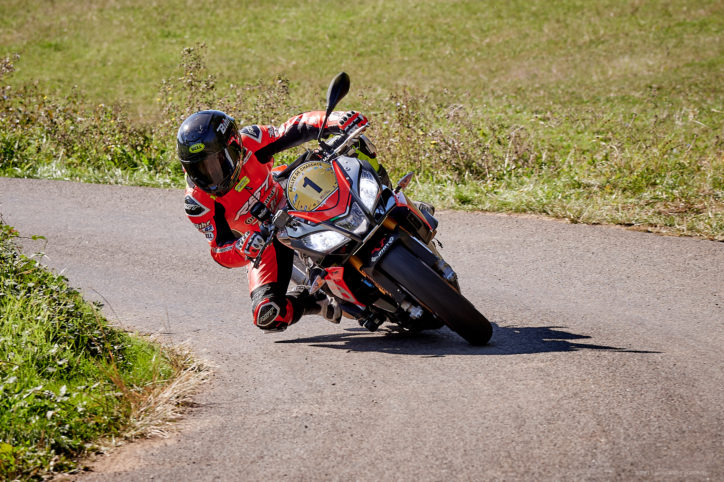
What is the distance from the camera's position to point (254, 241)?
5.47 meters

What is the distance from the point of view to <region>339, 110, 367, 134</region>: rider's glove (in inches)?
239

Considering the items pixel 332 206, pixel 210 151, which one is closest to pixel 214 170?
pixel 210 151

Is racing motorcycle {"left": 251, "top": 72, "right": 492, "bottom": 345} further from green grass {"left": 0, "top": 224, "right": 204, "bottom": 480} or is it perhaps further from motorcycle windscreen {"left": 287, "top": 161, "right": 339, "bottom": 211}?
green grass {"left": 0, "top": 224, "right": 204, "bottom": 480}

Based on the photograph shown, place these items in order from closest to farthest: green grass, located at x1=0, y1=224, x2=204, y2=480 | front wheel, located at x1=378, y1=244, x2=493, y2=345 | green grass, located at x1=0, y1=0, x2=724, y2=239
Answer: green grass, located at x1=0, y1=224, x2=204, y2=480, front wheel, located at x1=378, y1=244, x2=493, y2=345, green grass, located at x1=0, y1=0, x2=724, y2=239

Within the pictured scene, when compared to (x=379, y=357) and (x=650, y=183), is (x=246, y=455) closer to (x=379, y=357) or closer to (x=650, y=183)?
(x=379, y=357)

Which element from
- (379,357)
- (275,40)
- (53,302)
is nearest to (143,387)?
(53,302)

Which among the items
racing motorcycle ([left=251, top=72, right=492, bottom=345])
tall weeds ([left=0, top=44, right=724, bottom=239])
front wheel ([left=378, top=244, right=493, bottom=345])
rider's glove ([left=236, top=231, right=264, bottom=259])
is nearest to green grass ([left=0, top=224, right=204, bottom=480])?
rider's glove ([left=236, top=231, right=264, bottom=259])

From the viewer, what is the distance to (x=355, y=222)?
543 cm

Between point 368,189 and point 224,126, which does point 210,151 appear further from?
point 368,189

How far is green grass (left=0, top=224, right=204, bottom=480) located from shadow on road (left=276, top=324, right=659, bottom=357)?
1.38 metres

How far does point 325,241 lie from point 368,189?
18.9 inches

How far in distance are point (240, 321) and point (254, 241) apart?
1.90 meters

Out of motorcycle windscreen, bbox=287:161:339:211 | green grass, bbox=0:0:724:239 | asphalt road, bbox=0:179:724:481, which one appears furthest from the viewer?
green grass, bbox=0:0:724:239

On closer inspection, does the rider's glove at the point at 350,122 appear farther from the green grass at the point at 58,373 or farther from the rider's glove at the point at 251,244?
the green grass at the point at 58,373
